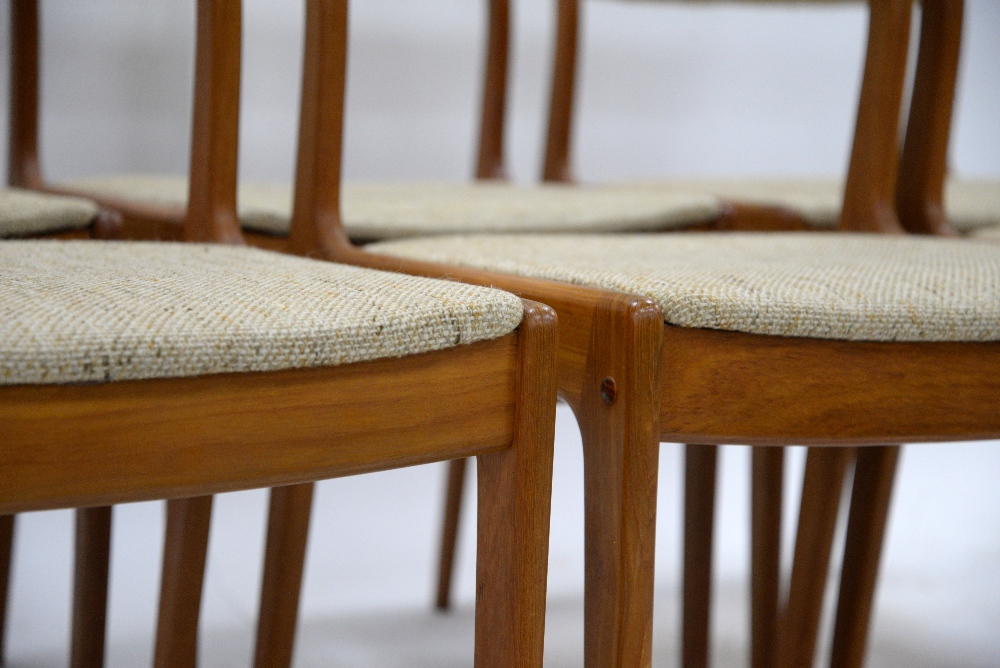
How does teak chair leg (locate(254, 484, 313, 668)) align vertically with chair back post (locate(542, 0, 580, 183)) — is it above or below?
below

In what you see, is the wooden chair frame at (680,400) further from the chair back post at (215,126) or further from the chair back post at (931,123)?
the chair back post at (931,123)

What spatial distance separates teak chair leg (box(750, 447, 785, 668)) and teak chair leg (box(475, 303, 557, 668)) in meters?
0.52

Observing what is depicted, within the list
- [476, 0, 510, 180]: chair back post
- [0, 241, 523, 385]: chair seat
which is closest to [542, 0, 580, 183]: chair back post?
[476, 0, 510, 180]: chair back post

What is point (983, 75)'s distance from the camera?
5.70 ft

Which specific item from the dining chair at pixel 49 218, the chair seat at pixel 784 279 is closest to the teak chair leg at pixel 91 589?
the dining chair at pixel 49 218

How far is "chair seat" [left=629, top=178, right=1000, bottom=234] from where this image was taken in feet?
2.98

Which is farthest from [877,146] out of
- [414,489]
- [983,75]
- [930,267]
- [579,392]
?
[983,75]

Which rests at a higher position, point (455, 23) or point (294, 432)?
point (455, 23)

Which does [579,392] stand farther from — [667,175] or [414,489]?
[667,175]

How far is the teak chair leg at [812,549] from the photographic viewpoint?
29.2 inches

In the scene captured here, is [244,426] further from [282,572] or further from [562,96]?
[562,96]

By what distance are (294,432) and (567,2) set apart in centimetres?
97

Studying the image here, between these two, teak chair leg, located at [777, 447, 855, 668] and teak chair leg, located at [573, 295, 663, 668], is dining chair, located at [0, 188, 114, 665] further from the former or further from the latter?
teak chair leg, located at [777, 447, 855, 668]

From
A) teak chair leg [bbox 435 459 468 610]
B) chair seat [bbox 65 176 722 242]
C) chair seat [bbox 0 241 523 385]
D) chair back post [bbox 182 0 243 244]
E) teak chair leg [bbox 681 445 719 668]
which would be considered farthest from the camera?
teak chair leg [bbox 435 459 468 610]
